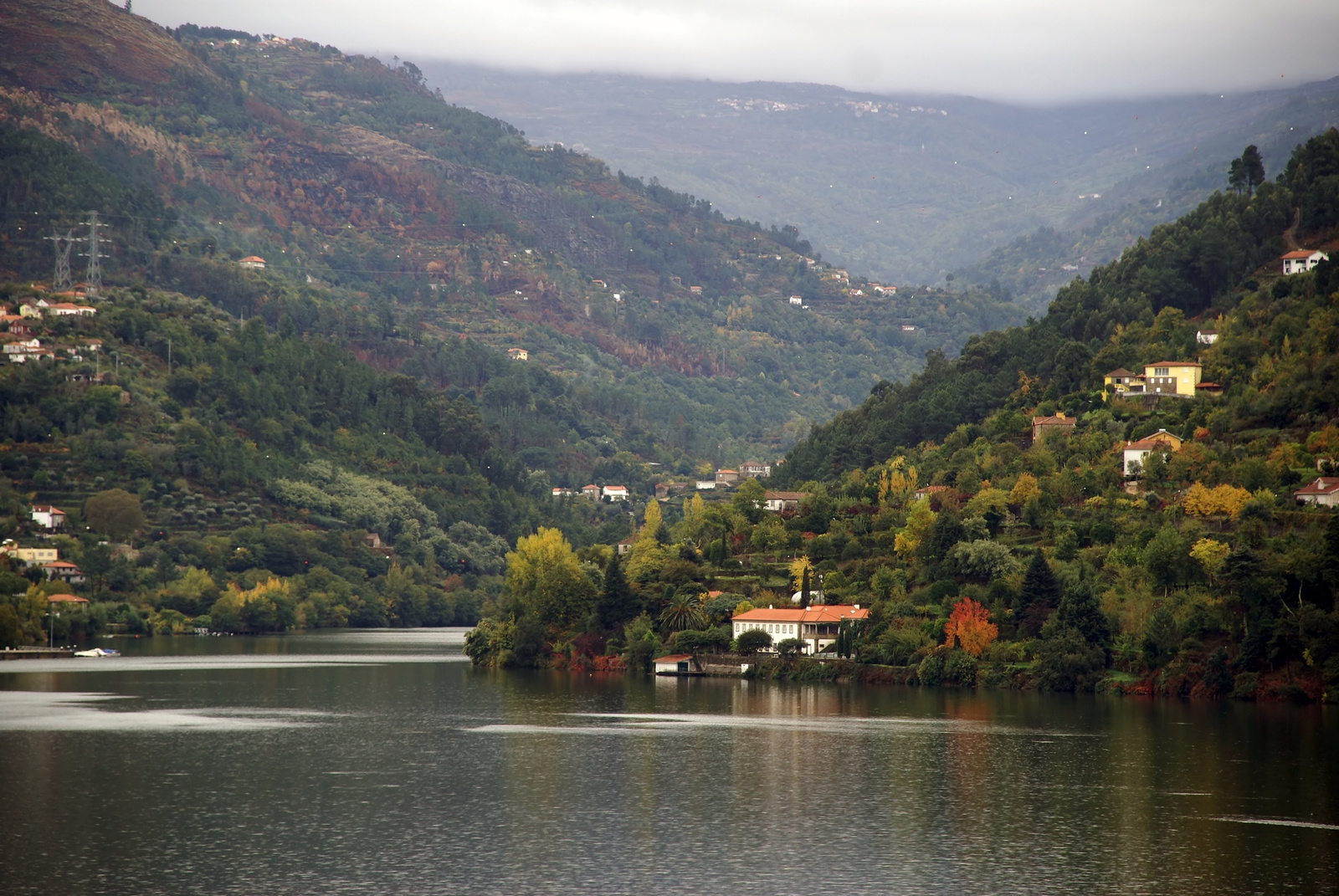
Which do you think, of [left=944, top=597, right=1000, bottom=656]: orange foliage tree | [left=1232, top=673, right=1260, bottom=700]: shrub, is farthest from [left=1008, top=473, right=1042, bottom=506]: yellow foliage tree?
[left=1232, top=673, right=1260, bottom=700]: shrub

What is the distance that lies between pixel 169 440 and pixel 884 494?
85928 millimetres

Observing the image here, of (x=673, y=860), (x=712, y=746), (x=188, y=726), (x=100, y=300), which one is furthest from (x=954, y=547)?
(x=100, y=300)

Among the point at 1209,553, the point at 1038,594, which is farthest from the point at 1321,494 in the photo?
the point at 1038,594

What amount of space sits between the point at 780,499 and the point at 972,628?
3689 cm

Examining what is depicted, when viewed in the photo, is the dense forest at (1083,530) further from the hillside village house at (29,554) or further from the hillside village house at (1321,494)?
the hillside village house at (29,554)

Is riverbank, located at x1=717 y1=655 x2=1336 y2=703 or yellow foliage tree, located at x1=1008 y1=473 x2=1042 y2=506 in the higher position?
yellow foliage tree, located at x1=1008 y1=473 x2=1042 y2=506

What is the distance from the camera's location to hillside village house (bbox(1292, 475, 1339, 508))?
8638 centimetres

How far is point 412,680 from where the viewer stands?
9644cm

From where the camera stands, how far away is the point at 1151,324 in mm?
129000

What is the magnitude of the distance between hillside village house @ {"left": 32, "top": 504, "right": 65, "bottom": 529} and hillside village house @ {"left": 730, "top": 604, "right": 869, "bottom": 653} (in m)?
75.0

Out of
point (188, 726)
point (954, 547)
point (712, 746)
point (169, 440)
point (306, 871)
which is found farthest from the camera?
point (169, 440)

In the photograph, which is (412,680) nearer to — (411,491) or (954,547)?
(954,547)

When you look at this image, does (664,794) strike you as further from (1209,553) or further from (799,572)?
(799,572)

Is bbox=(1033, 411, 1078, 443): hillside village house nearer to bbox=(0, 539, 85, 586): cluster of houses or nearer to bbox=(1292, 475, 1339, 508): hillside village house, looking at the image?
bbox=(1292, 475, 1339, 508): hillside village house
